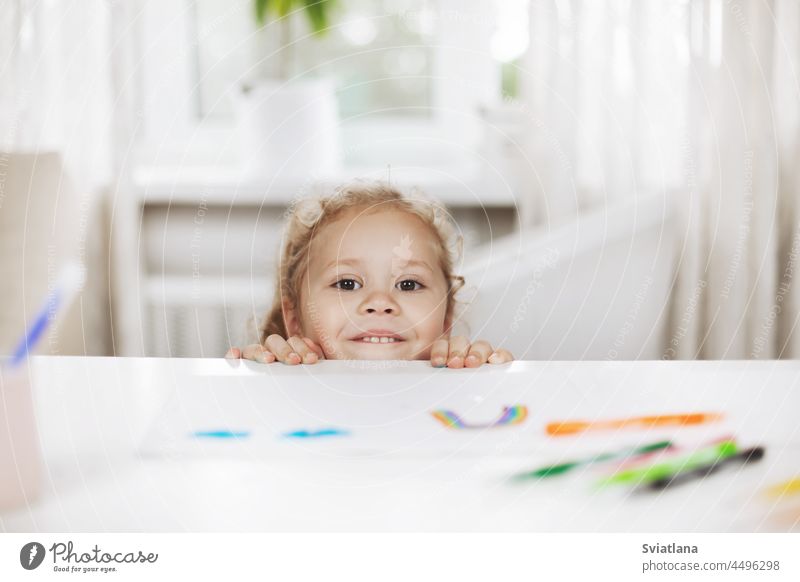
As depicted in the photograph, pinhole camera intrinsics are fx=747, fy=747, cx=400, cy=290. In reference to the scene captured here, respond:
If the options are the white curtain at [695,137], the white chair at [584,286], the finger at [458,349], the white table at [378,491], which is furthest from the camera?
the white chair at [584,286]

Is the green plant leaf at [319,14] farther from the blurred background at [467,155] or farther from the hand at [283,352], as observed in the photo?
the hand at [283,352]

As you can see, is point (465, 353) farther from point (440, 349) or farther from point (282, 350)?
point (282, 350)

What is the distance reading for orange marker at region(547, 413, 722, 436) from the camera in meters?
0.46

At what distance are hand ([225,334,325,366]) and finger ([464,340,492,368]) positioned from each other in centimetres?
13

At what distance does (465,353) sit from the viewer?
2.18 ft

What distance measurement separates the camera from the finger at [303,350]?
23.1 inches

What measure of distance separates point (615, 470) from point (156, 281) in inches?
27.6

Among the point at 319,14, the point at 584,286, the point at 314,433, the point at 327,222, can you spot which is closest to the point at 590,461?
the point at 314,433

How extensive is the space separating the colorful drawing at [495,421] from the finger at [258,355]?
163mm

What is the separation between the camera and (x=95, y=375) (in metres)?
0.52

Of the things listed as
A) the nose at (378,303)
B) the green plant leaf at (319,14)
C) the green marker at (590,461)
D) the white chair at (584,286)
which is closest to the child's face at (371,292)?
the nose at (378,303)

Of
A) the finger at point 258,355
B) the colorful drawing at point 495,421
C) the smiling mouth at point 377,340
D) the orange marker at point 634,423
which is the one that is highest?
the smiling mouth at point 377,340

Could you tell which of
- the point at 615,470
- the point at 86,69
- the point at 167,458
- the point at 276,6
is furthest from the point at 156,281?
the point at 615,470

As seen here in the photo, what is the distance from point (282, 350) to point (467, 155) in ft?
1.91
